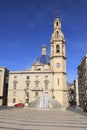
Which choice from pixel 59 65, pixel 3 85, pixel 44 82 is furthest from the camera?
pixel 3 85

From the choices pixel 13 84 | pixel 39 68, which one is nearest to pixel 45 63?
pixel 39 68

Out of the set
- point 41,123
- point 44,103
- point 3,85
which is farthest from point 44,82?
point 41,123

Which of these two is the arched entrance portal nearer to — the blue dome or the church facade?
the church facade

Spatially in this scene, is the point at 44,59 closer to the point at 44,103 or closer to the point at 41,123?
the point at 44,103

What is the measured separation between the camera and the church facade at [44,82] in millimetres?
85750

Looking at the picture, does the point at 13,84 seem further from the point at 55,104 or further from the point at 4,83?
the point at 55,104

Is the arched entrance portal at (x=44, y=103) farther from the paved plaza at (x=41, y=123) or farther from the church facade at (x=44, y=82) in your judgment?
the paved plaza at (x=41, y=123)

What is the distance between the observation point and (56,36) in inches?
3627

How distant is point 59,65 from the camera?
8756cm

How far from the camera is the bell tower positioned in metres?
85.4

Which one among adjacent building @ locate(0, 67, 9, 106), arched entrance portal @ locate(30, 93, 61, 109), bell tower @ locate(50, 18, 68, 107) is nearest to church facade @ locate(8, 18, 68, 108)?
bell tower @ locate(50, 18, 68, 107)

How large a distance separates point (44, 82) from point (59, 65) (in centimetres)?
860

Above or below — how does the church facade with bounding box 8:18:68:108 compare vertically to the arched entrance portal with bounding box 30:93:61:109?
above

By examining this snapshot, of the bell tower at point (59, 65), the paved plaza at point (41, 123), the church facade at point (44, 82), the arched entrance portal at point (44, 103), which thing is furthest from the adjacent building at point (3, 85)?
the paved plaza at point (41, 123)
